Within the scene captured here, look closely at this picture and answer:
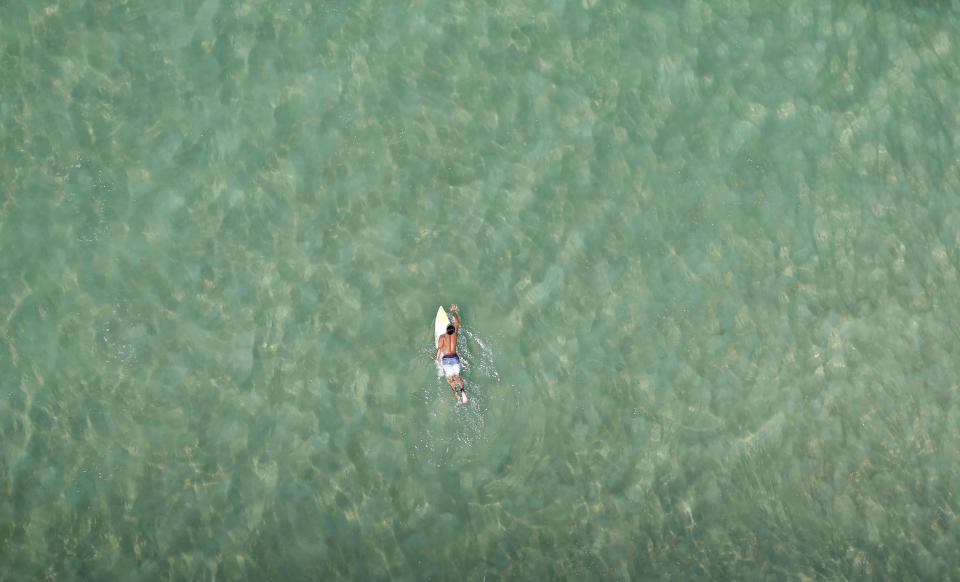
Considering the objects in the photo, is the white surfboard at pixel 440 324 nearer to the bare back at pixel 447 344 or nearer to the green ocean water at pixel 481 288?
the bare back at pixel 447 344

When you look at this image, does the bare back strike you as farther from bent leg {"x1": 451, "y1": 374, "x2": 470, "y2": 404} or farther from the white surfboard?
bent leg {"x1": 451, "y1": 374, "x2": 470, "y2": 404}

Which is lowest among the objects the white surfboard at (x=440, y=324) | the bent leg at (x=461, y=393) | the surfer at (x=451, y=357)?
the bent leg at (x=461, y=393)

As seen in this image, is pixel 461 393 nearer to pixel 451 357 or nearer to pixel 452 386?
pixel 452 386

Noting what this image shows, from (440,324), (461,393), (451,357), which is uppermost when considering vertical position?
(440,324)

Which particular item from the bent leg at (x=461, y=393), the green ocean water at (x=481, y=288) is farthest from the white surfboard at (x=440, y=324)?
the bent leg at (x=461, y=393)

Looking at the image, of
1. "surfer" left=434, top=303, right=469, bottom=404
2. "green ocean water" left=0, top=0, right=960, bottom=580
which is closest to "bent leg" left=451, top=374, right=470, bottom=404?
"surfer" left=434, top=303, right=469, bottom=404

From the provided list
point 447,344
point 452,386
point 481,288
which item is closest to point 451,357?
point 447,344

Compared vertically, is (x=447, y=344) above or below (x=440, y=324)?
below

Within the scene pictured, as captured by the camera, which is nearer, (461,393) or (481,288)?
(461,393)

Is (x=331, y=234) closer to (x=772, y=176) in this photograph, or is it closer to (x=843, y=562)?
(x=772, y=176)
